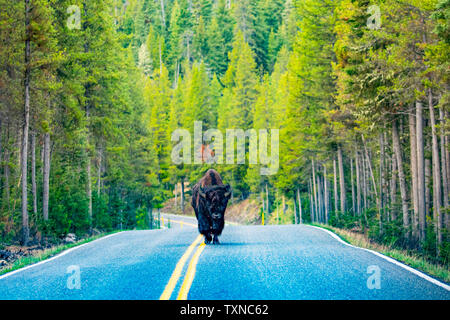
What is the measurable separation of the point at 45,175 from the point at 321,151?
21.0m

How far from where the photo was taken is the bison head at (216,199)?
13.2 m

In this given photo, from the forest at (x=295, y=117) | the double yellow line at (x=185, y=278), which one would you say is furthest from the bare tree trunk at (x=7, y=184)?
the double yellow line at (x=185, y=278)

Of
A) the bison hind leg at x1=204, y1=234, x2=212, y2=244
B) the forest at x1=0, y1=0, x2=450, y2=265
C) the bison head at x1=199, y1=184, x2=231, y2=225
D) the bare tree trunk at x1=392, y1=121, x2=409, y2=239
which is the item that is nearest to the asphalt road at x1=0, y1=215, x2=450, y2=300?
the bison head at x1=199, y1=184, x2=231, y2=225

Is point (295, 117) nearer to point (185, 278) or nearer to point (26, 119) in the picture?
point (26, 119)

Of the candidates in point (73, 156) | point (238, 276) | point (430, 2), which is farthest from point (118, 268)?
point (73, 156)

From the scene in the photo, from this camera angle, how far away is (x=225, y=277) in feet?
25.5

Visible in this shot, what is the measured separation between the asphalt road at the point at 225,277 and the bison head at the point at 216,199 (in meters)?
2.08

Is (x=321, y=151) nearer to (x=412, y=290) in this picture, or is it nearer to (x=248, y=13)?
(x=412, y=290)

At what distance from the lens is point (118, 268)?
358 inches

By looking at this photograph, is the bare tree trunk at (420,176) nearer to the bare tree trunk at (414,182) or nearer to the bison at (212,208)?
the bare tree trunk at (414,182)

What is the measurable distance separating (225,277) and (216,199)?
550 centimetres

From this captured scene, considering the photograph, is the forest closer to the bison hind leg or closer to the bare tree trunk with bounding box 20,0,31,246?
the bare tree trunk with bounding box 20,0,31,246

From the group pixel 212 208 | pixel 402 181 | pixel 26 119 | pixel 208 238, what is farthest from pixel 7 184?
pixel 402 181
